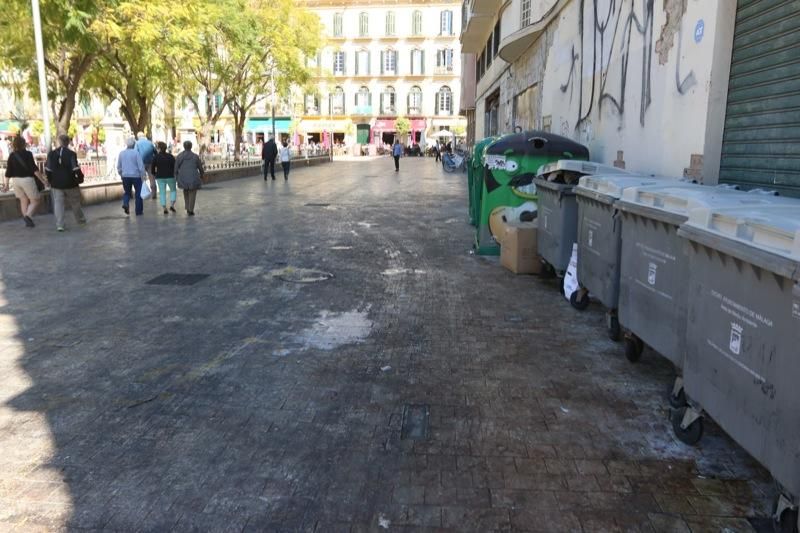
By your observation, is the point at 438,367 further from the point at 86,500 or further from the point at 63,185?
the point at 63,185

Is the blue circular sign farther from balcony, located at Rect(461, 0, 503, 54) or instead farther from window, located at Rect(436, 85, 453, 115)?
window, located at Rect(436, 85, 453, 115)

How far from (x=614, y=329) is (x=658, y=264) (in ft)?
4.15

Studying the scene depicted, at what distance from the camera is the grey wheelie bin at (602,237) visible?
17.2ft

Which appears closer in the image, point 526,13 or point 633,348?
point 633,348

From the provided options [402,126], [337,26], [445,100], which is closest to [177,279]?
[402,126]

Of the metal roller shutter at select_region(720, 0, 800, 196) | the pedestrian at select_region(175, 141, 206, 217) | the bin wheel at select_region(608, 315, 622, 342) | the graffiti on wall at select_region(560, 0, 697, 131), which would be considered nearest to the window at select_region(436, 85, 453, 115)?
the pedestrian at select_region(175, 141, 206, 217)

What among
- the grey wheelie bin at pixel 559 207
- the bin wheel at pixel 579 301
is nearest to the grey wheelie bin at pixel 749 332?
the bin wheel at pixel 579 301

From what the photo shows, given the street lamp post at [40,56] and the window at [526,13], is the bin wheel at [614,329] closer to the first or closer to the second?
the street lamp post at [40,56]

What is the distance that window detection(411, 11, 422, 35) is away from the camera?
67375mm

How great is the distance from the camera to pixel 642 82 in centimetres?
827

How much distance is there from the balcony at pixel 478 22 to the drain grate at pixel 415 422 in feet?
68.0

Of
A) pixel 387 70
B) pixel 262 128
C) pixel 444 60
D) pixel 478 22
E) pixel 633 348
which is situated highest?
pixel 444 60

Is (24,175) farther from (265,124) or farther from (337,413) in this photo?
(265,124)

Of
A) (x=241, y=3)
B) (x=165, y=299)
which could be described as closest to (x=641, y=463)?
(x=165, y=299)
